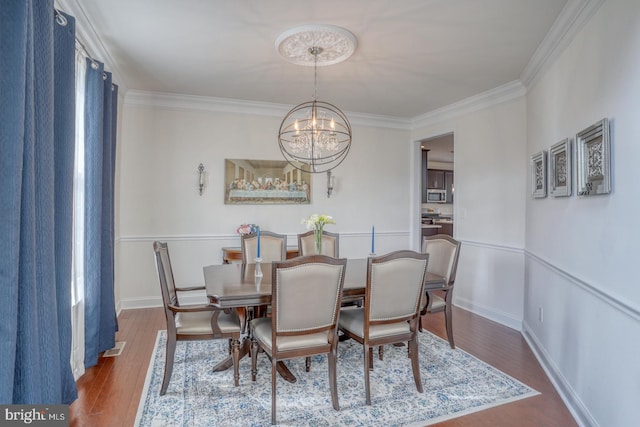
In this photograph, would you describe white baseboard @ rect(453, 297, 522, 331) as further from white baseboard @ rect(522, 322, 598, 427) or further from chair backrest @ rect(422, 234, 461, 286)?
chair backrest @ rect(422, 234, 461, 286)

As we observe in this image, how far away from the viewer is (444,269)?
3.48m

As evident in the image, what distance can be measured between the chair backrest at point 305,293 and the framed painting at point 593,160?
1510 mm

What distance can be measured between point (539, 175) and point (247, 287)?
2750 millimetres

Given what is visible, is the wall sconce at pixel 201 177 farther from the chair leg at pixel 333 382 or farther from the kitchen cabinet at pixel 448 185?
the kitchen cabinet at pixel 448 185

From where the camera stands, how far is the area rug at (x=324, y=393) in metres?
2.23

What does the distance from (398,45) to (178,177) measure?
3059mm

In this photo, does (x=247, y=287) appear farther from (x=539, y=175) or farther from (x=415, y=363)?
(x=539, y=175)

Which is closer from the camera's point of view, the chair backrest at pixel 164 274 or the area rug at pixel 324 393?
the area rug at pixel 324 393

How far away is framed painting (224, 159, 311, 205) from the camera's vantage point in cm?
477

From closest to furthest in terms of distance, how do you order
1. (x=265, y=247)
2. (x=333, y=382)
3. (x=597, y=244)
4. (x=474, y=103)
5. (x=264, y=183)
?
(x=597, y=244) → (x=333, y=382) → (x=265, y=247) → (x=474, y=103) → (x=264, y=183)

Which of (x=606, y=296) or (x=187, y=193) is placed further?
(x=187, y=193)

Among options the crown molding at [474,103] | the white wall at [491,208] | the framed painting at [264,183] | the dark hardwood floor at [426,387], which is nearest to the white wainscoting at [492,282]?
the white wall at [491,208]

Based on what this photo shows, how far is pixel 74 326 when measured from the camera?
8.75 ft

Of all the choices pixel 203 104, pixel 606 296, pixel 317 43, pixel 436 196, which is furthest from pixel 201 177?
pixel 436 196
